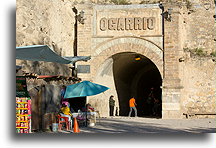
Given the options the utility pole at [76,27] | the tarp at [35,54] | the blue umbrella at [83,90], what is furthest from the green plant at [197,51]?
the tarp at [35,54]

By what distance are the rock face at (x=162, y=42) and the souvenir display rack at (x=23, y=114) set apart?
6.24 m

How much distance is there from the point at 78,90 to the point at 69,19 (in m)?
6.17

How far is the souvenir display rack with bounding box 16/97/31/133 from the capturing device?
1221cm

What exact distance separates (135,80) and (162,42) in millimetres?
6482

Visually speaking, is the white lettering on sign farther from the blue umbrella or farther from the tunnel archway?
the blue umbrella

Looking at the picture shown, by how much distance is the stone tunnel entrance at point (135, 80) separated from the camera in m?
21.6

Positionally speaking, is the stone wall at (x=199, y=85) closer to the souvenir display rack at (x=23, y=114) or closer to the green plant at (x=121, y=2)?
the green plant at (x=121, y=2)

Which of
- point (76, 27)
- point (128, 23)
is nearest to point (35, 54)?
point (76, 27)

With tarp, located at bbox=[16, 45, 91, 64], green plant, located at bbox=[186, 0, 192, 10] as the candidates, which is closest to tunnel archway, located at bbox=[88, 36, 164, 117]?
green plant, located at bbox=[186, 0, 192, 10]

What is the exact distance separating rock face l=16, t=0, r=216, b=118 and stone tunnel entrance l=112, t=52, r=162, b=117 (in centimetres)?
87

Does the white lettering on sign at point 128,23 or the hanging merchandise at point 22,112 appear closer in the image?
the hanging merchandise at point 22,112

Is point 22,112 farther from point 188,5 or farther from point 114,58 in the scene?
point 188,5

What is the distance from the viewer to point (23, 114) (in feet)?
40.4

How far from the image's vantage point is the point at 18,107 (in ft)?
40.0
